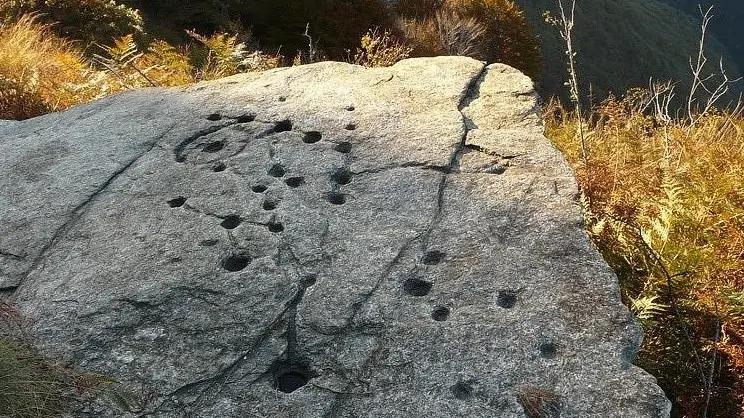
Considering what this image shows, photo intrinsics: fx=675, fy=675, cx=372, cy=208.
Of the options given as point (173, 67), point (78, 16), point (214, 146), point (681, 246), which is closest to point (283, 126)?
point (214, 146)

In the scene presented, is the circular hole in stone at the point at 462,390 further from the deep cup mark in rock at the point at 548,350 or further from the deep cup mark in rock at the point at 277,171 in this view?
the deep cup mark in rock at the point at 277,171

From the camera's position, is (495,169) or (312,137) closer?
(495,169)

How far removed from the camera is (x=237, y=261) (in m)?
3.06

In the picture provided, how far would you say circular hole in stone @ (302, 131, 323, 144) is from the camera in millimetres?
3848

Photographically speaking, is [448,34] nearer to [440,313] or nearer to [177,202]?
[177,202]

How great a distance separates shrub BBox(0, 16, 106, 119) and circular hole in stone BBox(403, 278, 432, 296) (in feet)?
14.7

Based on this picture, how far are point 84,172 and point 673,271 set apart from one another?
3156 mm

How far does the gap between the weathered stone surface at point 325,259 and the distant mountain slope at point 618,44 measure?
21.2 meters

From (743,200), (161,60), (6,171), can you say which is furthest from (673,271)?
(161,60)

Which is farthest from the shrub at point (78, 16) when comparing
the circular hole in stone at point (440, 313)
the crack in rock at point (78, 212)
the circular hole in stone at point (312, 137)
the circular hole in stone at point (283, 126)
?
the circular hole in stone at point (440, 313)

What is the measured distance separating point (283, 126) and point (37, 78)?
358 centimetres

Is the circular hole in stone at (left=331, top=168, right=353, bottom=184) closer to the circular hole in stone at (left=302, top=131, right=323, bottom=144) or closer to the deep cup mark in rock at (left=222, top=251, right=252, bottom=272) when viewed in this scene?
the circular hole in stone at (left=302, top=131, right=323, bottom=144)

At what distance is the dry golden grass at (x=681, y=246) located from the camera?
2971 mm

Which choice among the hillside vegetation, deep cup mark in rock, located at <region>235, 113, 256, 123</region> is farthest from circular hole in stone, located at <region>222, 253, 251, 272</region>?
deep cup mark in rock, located at <region>235, 113, 256, 123</region>
